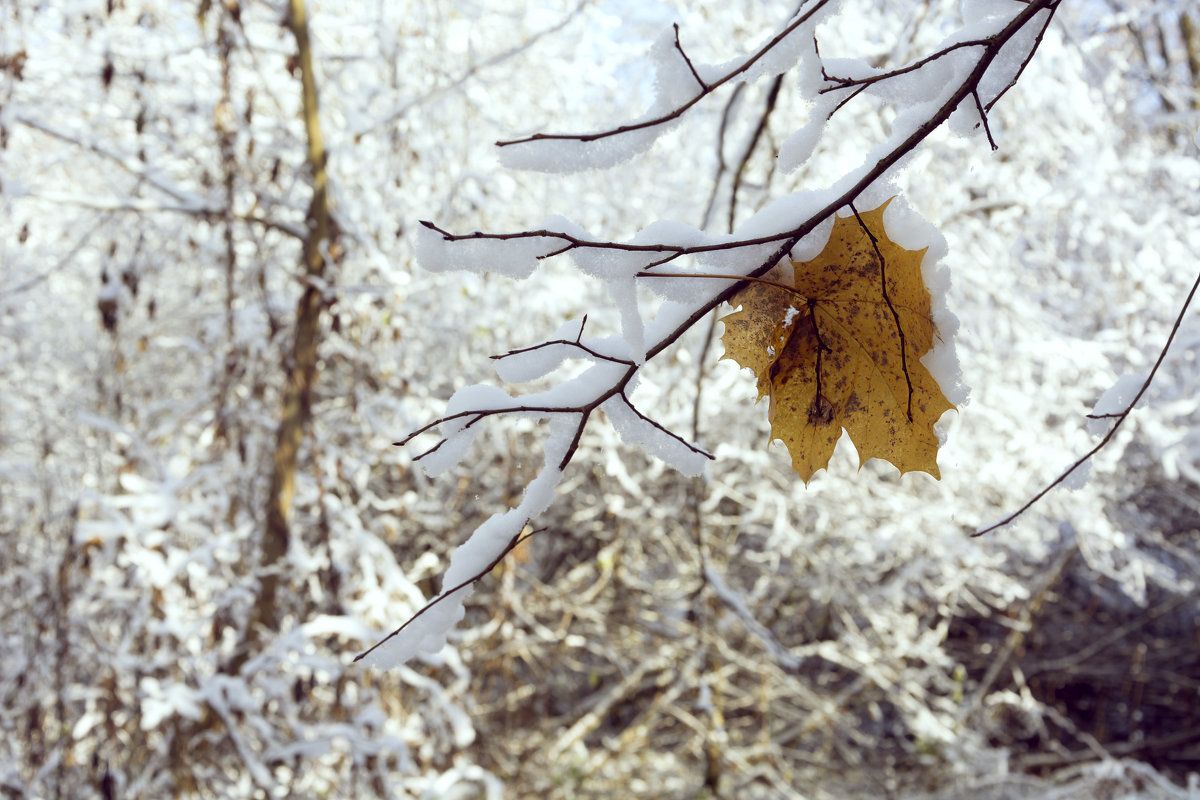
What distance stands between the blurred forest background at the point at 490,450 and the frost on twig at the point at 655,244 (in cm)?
60

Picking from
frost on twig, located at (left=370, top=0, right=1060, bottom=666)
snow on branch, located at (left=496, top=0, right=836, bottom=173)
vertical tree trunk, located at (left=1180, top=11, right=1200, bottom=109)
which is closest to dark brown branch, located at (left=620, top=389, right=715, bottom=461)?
frost on twig, located at (left=370, top=0, right=1060, bottom=666)

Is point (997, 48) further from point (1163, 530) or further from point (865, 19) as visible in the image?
point (1163, 530)

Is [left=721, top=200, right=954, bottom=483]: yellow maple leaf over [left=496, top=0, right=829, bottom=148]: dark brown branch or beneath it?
beneath

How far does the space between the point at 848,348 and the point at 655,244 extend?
7.2 inches

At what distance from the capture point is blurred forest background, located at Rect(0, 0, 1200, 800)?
7.85 feet

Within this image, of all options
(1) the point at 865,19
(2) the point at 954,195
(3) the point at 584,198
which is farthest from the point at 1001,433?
(3) the point at 584,198

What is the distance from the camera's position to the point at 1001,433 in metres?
3.55

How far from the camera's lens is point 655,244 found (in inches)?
18.6

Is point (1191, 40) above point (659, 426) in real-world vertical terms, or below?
above

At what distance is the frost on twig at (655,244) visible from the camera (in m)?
0.48

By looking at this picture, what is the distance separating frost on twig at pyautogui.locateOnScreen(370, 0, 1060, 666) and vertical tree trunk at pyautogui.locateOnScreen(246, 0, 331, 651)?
6.84ft

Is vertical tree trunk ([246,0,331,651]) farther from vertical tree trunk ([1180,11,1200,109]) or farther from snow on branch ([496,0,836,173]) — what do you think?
vertical tree trunk ([1180,11,1200,109])

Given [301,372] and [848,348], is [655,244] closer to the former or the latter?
[848,348]

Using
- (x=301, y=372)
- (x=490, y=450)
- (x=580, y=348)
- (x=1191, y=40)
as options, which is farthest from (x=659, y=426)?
(x=1191, y=40)
